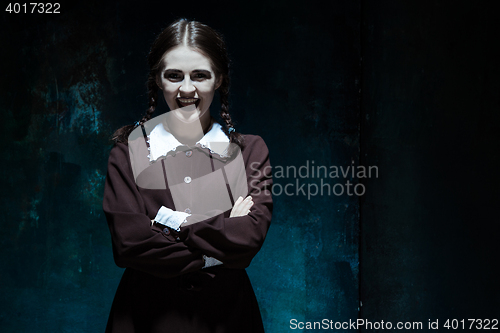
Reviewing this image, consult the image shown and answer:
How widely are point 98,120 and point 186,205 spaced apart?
140cm

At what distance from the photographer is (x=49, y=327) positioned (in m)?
3.17

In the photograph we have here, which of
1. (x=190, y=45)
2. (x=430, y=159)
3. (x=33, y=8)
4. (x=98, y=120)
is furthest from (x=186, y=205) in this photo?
(x=33, y=8)

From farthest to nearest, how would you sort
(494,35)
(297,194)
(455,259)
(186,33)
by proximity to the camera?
(297,194)
(455,259)
(494,35)
(186,33)

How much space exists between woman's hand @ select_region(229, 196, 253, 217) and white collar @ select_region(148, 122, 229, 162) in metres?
0.24

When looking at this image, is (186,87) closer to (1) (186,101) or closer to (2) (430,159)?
(1) (186,101)

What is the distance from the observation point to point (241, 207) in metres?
2.06

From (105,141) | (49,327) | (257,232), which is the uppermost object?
(105,141)

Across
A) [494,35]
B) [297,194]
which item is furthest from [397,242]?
[494,35]

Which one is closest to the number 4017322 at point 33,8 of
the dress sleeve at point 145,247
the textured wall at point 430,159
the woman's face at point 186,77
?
the woman's face at point 186,77

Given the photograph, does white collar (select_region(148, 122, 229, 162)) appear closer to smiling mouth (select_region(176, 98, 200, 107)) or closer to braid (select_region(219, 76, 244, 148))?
braid (select_region(219, 76, 244, 148))

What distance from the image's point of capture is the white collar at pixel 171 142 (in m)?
2.16

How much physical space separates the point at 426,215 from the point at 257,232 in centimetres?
155

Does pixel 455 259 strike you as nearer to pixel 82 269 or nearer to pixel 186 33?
pixel 186 33

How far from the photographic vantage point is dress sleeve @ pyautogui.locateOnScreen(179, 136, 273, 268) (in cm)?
188
